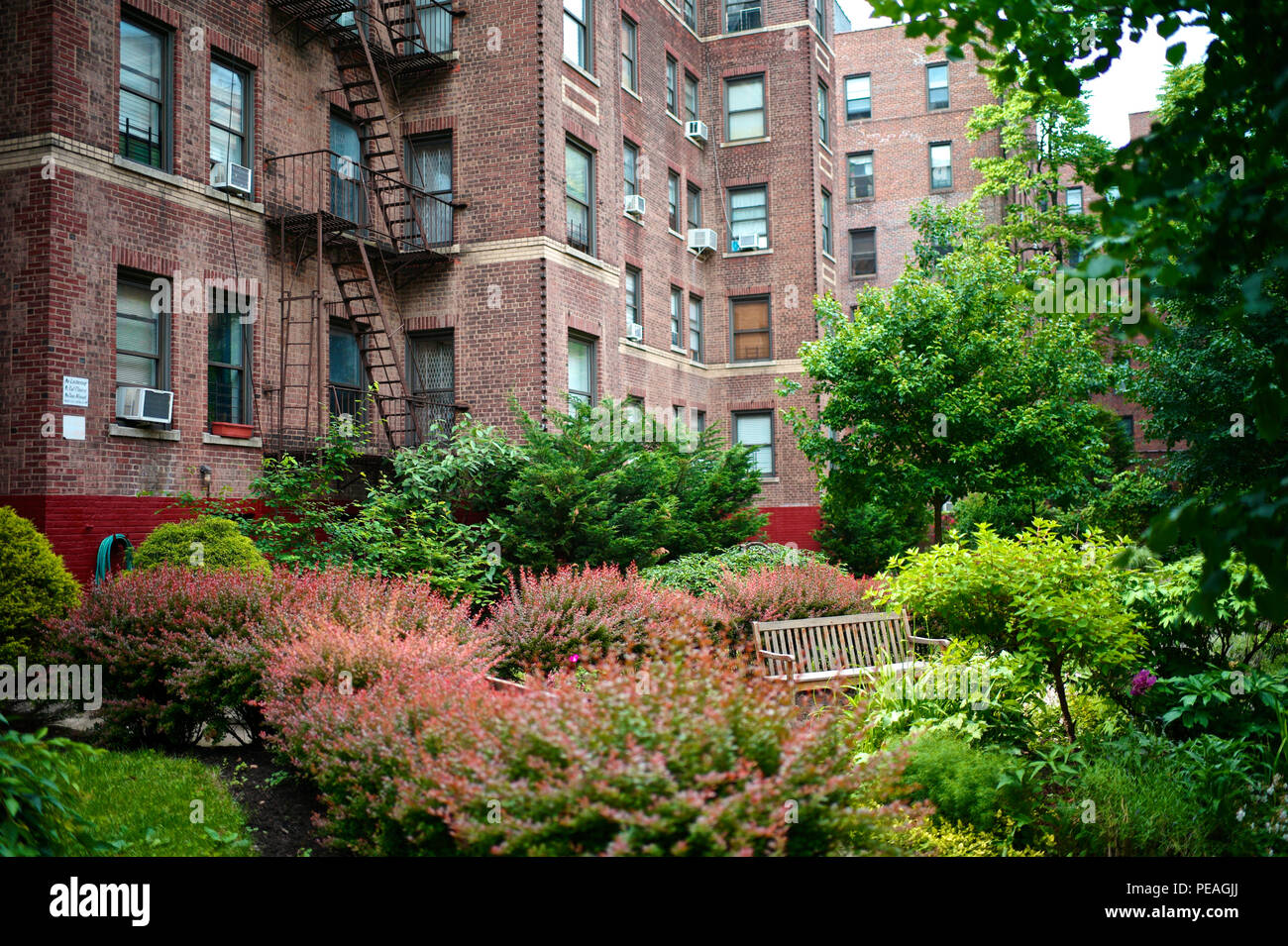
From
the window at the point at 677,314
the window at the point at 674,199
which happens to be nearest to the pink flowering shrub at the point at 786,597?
the window at the point at 677,314

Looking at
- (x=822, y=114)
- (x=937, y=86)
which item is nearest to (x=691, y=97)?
(x=822, y=114)

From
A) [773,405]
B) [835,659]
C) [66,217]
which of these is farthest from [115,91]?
[773,405]

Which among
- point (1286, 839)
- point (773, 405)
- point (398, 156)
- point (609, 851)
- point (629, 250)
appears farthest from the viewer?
point (773, 405)

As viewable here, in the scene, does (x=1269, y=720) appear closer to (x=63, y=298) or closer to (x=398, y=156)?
(x=63, y=298)

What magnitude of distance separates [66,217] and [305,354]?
4.41 metres

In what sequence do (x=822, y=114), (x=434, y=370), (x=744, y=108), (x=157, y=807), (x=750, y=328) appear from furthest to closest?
(x=822, y=114) < (x=744, y=108) < (x=750, y=328) < (x=434, y=370) < (x=157, y=807)

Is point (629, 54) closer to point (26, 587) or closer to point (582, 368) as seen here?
point (582, 368)

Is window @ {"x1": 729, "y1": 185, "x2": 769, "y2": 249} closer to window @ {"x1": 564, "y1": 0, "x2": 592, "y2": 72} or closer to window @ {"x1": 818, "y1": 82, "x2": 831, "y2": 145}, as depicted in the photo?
window @ {"x1": 818, "y1": 82, "x2": 831, "y2": 145}

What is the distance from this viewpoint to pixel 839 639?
1154 centimetres

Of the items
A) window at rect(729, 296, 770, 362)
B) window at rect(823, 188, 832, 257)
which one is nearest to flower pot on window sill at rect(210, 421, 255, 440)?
window at rect(729, 296, 770, 362)

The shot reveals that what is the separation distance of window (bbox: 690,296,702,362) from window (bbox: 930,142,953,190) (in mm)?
18729

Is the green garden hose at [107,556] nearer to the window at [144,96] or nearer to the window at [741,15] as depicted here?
the window at [144,96]

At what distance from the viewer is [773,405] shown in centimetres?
2933

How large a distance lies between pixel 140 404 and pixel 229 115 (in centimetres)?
519
